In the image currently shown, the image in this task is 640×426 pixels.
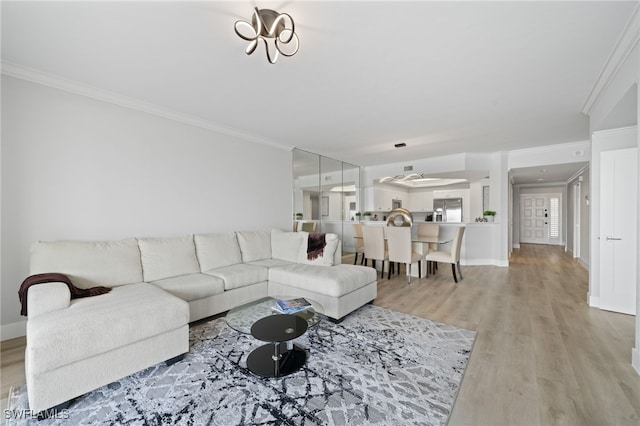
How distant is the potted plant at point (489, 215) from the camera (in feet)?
19.6

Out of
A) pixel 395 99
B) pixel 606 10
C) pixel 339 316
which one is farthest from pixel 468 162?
pixel 339 316

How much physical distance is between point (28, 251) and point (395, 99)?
416 centimetres

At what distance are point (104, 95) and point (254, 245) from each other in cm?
253

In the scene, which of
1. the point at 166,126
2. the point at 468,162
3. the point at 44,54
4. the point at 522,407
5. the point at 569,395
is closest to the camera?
the point at 522,407

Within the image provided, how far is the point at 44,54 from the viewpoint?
226 centimetres

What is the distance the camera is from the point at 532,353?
2.25 m

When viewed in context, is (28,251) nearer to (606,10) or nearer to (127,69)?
(127,69)

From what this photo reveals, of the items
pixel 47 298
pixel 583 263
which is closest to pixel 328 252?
pixel 47 298

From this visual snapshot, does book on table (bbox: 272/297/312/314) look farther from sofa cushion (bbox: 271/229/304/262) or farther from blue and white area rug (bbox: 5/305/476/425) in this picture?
sofa cushion (bbox: 271/229/304/262)

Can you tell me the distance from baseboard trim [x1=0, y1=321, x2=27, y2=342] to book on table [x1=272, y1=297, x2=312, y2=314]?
2.45 meters

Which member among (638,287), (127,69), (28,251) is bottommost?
(638,287)

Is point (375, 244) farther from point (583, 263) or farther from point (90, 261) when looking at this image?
point (583, 263)

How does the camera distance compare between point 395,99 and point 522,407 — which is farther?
point 395,99

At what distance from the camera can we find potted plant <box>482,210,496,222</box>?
5.98 meters
